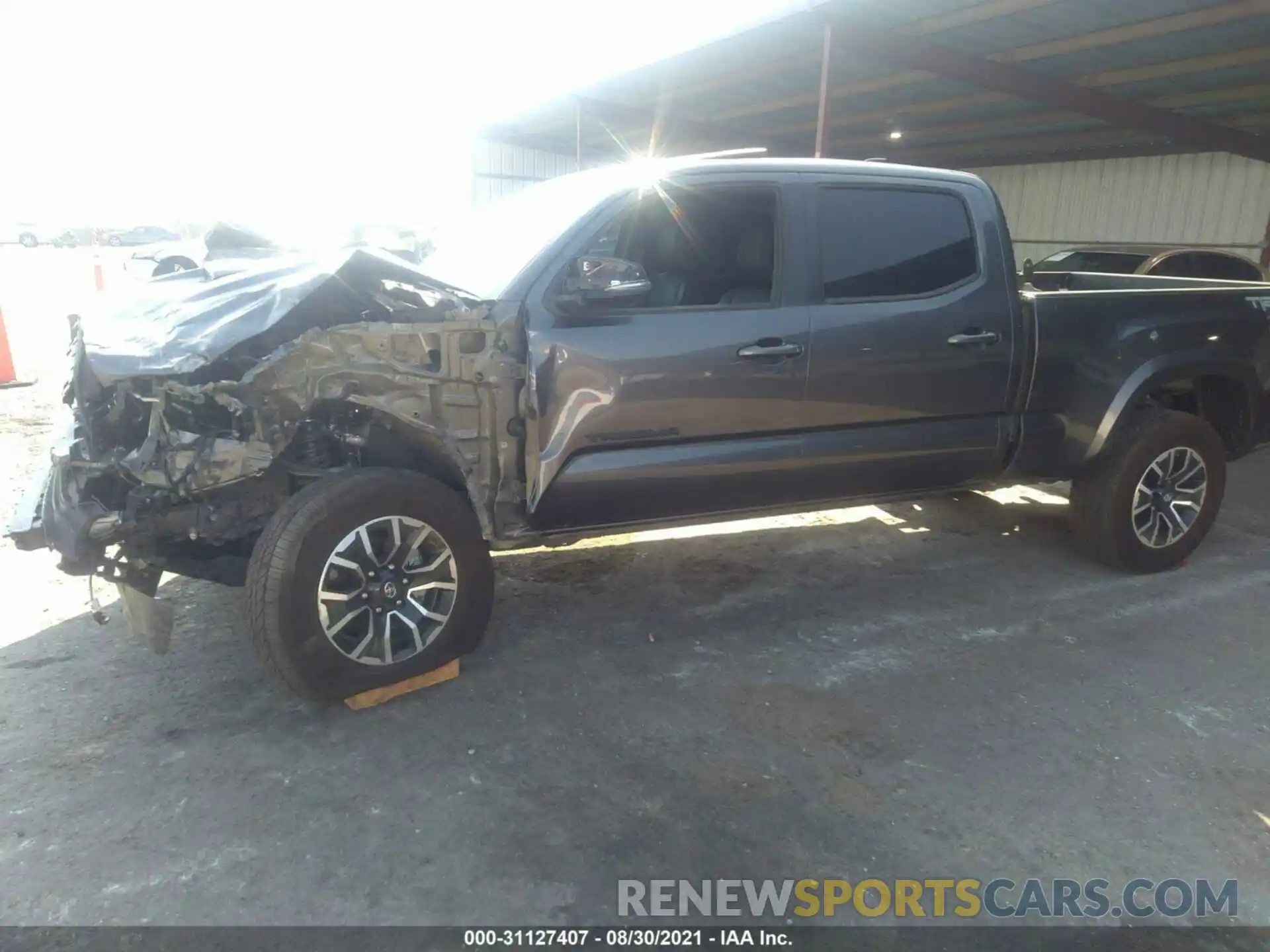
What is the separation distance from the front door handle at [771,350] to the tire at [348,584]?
1.27 meters

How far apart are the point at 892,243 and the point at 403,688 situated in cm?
280

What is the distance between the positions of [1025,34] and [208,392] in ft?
29.7

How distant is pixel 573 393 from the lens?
325 cm

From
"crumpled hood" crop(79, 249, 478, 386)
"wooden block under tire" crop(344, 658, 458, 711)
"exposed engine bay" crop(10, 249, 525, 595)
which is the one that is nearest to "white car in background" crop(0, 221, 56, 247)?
Result: "crumpled hood" crop(79, 249, 478, 386)

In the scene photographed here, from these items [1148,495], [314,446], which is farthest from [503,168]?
[314,446]

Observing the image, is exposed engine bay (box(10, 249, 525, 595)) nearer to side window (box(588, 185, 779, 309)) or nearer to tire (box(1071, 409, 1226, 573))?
side window (box(588, 185, 779, 309))

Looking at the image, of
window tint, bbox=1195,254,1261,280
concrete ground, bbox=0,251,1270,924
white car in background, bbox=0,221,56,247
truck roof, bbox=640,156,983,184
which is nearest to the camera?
concrete ground, bbox=0,251,1270,924

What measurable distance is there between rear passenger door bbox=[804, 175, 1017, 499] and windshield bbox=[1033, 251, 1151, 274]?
6.71m

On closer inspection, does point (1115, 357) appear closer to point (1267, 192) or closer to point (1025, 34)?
point (1025, 34)

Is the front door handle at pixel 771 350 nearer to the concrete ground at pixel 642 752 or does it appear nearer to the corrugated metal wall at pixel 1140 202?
the concrete ground at pixel 642 752

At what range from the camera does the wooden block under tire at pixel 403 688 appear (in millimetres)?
3129

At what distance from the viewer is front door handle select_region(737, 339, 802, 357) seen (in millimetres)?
3498

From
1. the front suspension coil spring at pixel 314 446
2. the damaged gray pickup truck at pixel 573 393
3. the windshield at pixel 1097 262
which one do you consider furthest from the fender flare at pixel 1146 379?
the windshield at pixel 1097 262

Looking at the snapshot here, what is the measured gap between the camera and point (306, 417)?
3.05 m
